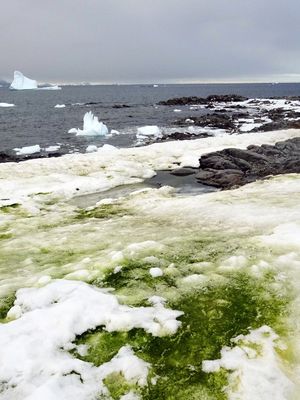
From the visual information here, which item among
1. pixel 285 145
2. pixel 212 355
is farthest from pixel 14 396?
pixel 285 145

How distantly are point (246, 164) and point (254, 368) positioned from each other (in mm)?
19189

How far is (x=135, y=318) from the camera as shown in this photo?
6633mm

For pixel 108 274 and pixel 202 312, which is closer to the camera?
pixel 202 312

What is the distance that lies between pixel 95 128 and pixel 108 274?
39.4 m

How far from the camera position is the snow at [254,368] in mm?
5008

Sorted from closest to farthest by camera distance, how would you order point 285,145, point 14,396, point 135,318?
point 14,396, point 135,318, point 285,145

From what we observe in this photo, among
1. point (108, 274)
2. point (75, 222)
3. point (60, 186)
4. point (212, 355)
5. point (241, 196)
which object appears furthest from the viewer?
point (60, 186)

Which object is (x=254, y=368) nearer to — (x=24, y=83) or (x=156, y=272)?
(x=156, y=272)

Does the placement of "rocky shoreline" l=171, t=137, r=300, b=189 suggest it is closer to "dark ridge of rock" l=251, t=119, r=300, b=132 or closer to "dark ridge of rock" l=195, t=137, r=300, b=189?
"dark ridge of rock" l=195, t=137, r=300, b=189

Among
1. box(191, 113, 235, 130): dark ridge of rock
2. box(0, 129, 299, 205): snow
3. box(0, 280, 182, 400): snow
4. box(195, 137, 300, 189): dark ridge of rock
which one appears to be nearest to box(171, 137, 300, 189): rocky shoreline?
box(195, 137, 300, 189): dark ridge of rock

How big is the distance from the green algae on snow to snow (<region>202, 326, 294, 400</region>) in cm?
12

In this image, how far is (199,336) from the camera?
20.4ft

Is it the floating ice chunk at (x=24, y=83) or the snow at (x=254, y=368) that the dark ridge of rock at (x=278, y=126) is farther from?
the floating ice chunk at (x=24, y=83)

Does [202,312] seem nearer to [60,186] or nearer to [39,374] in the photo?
[39,374]
